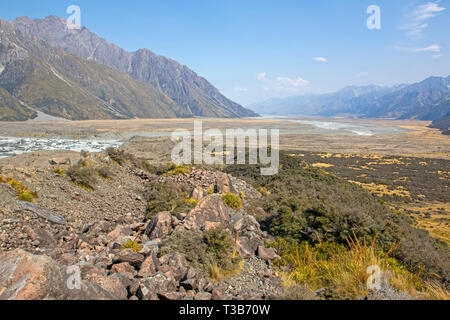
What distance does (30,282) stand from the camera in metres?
3.64

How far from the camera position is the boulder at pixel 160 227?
7.64 meters

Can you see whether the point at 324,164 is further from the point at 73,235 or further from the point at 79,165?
the point at 73,235

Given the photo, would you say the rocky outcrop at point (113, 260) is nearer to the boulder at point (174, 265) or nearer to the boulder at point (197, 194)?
the boulder at point (174, 265)

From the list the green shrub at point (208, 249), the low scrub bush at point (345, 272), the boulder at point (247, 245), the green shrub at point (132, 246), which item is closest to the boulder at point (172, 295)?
the green shrub at point (208, 249)

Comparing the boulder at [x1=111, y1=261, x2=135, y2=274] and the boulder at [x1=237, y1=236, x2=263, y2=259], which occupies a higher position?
the boulder at [x1=111, y1=261, x2=135, y2=274]

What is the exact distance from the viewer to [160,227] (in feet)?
25.6

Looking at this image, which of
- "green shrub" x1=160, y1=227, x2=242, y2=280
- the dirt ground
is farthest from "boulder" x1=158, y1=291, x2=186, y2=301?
the dirt ground

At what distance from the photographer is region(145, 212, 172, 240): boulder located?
764 centimetres

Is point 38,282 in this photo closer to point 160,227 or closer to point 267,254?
point 160,227

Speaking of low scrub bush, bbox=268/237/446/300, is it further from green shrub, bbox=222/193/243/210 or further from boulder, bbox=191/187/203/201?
boulder, bbox=191/187/203/201

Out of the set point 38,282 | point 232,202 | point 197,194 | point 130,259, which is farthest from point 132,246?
point 197,194
